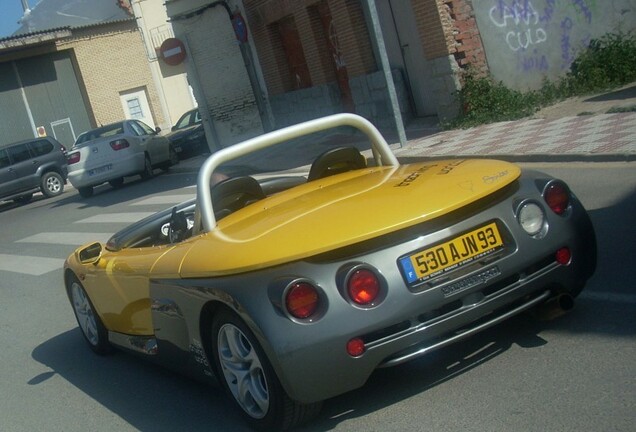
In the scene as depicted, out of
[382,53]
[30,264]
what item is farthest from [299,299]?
[382,53]

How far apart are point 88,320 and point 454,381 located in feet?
10.8

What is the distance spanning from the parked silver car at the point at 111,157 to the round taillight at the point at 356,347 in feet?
61.2

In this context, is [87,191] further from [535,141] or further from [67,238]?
[535,141]

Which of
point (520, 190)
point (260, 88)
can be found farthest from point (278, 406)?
point (260, 88)

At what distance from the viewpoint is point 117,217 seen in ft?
51.9

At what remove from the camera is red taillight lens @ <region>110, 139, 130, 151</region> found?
72.6 ft

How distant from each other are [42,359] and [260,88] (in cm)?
1794

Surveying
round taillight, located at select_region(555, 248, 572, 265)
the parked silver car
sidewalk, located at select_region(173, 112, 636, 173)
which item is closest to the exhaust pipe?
round taillight, located at select_region(555, 248, 572, 265)

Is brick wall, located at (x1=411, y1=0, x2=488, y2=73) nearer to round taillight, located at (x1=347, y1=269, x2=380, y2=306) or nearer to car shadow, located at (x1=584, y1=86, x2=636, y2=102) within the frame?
car shadow, located at (x1=584, y1=86, x2=636, y2=102)

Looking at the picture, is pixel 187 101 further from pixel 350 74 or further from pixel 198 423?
pixel 198 423

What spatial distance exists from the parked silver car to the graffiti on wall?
10.1 m

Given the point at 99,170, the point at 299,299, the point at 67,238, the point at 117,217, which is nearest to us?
the point at 299,299

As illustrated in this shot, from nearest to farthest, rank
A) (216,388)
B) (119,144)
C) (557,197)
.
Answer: (557,197) → (216,388) → (119,144)

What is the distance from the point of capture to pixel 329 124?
5512 millimetres
